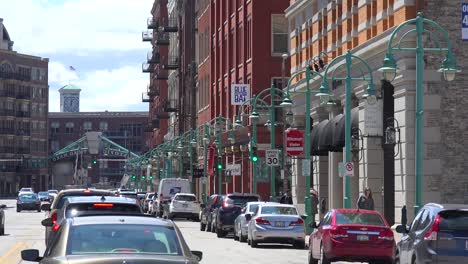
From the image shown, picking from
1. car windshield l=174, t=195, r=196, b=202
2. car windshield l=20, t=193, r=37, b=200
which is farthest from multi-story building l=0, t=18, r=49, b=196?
car windshield l=174, t=195, r=196, b=202

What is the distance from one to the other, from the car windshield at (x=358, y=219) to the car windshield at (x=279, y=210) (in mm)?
9322

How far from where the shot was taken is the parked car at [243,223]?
3866cm

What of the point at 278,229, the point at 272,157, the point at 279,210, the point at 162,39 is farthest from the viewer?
the point at 162,39

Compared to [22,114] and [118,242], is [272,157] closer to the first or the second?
[118,242]

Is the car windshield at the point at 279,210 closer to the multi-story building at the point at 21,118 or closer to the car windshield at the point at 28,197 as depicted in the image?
the car windshield at the point at 28,197

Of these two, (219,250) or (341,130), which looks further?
(341,130)

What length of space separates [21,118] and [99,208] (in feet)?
560

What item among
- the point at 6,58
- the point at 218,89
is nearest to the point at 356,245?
the point at 218,89

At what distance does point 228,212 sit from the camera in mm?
44625

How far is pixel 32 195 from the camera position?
9225cm

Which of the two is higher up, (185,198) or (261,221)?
(185,198)

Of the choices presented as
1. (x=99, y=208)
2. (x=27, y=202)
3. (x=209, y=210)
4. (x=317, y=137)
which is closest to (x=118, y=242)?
(x=99, y=208)

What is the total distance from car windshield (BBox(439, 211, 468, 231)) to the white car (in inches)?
1698

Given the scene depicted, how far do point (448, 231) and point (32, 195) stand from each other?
247ft
